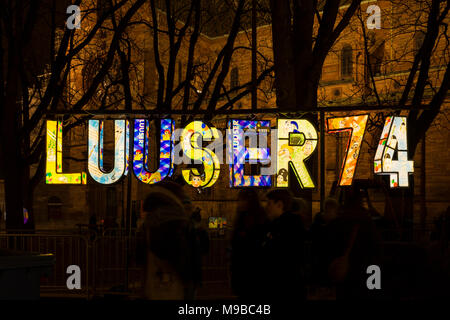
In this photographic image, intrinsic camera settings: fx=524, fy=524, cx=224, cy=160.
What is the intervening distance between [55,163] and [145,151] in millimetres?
1840

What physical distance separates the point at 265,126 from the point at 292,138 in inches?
33.7

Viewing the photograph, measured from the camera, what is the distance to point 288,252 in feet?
19.3

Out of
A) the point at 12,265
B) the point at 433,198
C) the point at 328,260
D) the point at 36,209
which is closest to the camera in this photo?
the point at 328,260

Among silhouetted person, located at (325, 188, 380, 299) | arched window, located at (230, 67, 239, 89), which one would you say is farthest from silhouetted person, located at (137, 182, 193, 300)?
arched window, located at (230, 67, 239, 89)

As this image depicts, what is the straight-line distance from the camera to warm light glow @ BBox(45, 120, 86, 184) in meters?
10.7

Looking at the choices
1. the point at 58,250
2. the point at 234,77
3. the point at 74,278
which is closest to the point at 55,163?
the point at 58,250

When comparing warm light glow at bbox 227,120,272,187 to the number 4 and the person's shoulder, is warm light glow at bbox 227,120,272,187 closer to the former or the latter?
the number 4

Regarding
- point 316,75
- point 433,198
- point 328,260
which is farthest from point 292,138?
point 433,198

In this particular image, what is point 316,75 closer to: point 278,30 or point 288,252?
point 278,30

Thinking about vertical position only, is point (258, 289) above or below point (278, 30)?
below

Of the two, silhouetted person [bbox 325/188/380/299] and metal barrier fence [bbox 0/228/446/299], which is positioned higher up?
silhouetted person [bbox 325/188/380/299]

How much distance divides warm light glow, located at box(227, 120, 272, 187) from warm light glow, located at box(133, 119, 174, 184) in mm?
1290

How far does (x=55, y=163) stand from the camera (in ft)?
35.2

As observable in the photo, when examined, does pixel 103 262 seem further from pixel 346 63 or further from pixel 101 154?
pixel 346 63
